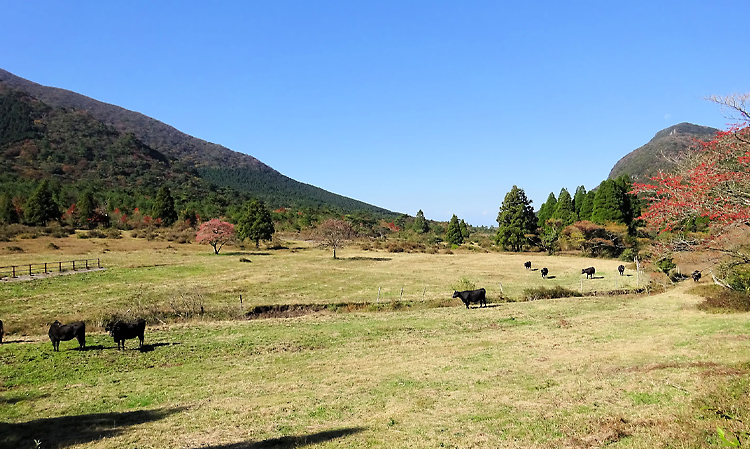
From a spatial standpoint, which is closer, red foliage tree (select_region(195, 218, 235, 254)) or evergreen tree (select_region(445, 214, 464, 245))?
red foliage tree (select_region(195, 218, 235, 254))

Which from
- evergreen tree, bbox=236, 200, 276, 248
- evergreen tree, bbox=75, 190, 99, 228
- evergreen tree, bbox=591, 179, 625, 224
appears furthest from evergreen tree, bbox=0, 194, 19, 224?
evergreen tree, bbox=591, 179, 625, 224

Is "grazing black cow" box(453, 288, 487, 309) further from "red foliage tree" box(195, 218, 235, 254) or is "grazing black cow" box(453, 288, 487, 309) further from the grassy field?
"red foliage tree" box(195, 218, 235, 254)

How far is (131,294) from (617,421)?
Answer: 3852 cm

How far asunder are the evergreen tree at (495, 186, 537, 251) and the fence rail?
230 feet

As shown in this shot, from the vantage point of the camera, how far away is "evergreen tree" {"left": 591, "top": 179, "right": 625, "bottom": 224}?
2908 inches

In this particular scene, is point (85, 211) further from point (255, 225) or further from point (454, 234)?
point (454, 234)

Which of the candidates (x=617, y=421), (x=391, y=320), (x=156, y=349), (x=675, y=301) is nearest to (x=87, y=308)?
(x=156, y=349)

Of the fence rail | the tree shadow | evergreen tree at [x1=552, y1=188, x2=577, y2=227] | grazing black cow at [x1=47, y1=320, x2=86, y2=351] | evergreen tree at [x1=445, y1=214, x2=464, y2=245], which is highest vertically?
evergreen tree at [x1=552, y1=188, x2=577, y2=227]

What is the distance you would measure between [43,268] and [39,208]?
55638mm

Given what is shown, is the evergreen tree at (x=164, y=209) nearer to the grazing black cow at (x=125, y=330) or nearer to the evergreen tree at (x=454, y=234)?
the evergreen tree at (x=454, y=234)

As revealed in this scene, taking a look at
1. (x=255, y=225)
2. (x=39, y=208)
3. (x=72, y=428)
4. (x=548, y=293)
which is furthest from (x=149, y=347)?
(x=39, y=208)

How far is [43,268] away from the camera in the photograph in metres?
49.0

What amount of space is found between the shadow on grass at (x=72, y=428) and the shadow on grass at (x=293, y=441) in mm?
3754

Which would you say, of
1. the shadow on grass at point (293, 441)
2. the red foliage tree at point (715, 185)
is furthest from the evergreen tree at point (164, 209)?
the red foliage tree at point (715, 185)
